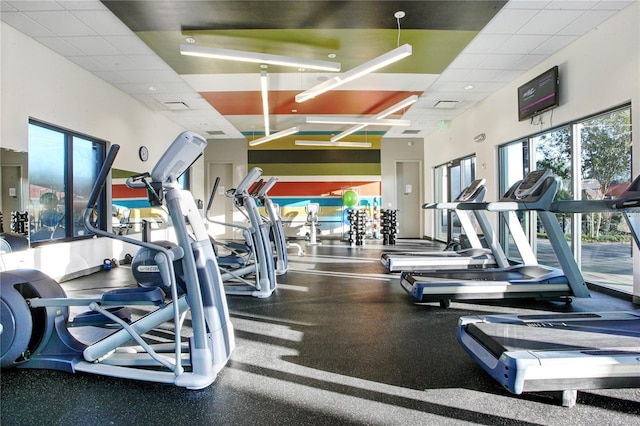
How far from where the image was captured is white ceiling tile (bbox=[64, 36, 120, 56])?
440 centimetres

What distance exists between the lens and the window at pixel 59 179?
4633mm

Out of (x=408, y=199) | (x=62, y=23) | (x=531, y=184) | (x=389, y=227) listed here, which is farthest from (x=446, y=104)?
(x=62, y=23)

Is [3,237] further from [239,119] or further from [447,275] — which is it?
[239,119]

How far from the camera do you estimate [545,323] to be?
2492mm

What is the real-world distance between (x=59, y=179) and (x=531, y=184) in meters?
6.24

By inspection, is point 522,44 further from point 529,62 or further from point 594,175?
point 594,175

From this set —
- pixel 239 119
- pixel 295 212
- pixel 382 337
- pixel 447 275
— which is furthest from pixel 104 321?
pixel 295 212

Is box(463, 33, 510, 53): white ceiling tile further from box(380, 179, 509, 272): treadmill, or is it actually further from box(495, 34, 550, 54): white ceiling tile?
box(380, 179, 509, 272): treadmill

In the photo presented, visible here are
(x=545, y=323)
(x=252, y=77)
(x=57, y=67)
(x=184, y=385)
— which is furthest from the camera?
(x=252, y=77)

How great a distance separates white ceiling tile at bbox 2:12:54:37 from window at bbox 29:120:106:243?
1044 millimetres

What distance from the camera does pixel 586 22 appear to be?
13.4 feet

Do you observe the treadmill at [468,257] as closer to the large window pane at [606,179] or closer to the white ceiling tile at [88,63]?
the large window pane at [606,179]

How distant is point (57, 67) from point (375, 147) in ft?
27.5

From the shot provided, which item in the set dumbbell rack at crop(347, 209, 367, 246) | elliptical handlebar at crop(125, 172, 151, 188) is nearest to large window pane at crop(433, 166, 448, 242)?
dumbbell rack at crop(347, 209, 367, 246)
